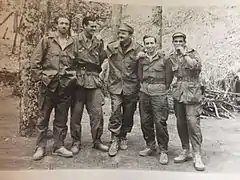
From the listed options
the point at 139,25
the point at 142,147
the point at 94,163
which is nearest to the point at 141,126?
the point at 142,147

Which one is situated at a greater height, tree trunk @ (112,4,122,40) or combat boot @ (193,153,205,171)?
tree trunk @ (112,4,122,40)

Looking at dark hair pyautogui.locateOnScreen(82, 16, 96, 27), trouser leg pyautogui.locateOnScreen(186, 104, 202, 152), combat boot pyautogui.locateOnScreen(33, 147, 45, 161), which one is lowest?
combat boot pyautogui.locateOnScreen(33, 147, 45, 161)

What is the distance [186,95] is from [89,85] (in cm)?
27

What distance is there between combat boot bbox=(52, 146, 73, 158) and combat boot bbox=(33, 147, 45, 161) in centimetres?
3

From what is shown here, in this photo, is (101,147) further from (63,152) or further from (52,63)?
(52,63)

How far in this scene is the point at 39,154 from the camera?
3.54 ft

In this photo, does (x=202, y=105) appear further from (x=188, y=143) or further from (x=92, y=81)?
(x=92, y=81)

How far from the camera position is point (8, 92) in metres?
1.08

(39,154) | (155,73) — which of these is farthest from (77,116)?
(155,73)

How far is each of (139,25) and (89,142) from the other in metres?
0.35

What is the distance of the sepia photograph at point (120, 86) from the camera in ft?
3.56

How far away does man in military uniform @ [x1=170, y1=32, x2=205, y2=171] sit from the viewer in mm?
1105

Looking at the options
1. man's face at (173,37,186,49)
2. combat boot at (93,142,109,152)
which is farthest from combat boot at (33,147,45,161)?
man's face at (173,37,186,49)

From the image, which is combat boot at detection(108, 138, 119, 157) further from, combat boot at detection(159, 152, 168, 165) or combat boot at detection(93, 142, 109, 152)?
combat boot at detection(159, 152, 168, 165)
